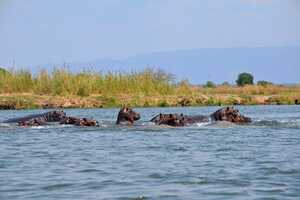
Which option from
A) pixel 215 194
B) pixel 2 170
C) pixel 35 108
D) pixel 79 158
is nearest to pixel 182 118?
pixel 79 158

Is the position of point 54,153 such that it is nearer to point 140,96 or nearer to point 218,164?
point 218,164

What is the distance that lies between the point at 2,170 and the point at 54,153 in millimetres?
3776

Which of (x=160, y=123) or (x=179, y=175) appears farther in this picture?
(x=160, y=123)

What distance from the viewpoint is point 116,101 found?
173 feet

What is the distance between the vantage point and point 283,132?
1059 inches

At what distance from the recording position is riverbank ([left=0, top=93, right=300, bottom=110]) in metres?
50.8

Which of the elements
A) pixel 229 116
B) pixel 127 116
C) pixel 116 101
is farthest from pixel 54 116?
pixel 116 101

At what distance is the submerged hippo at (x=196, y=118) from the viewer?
2984 cm

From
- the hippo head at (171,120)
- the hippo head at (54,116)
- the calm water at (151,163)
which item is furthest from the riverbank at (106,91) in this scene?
the calm water at (151,163)

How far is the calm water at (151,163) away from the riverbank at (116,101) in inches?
889

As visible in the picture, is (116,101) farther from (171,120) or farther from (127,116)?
(171,120)

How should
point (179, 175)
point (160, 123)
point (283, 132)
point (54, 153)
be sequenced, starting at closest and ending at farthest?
point (179, 175), point (54, 153), point (283, 132), point (160, 123)

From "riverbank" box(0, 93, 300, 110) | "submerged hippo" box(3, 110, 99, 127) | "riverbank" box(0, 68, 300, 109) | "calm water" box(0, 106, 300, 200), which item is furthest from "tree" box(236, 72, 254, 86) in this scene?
→ "calm water" box(0, 106, 300, 200)

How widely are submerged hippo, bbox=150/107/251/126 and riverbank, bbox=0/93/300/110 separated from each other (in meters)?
21.1
